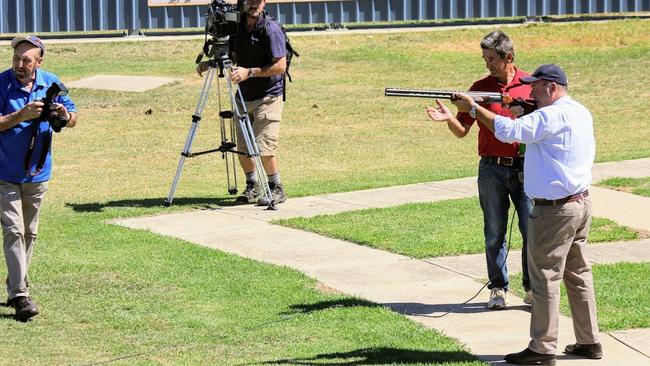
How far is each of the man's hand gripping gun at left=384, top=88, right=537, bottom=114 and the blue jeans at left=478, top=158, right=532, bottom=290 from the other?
63cm

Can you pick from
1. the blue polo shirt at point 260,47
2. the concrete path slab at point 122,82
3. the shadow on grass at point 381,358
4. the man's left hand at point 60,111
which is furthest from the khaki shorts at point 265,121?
the concrete path slab at point 122,82

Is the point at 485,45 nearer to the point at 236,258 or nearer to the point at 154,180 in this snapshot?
the point at 236,258

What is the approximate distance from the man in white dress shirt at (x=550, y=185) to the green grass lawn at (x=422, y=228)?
3.22m

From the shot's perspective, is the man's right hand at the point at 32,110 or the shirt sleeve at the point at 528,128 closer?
the shirt sleeve at the point at 528,128

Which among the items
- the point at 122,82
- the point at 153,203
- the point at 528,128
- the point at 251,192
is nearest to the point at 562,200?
the point at 528,128

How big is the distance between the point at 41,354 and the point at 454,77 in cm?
1785

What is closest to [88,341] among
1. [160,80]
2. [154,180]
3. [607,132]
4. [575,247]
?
[575,247]

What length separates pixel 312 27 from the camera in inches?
1245

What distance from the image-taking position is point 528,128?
7773 millimetres

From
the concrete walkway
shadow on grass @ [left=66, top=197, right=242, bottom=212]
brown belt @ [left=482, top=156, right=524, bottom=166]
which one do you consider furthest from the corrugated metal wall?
brown belt @ [left=482, top=156, right=524, bottom=166]

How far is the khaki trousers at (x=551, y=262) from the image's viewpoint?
7.90 meters

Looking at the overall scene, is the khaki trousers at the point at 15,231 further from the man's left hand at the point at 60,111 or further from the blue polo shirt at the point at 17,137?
the man's left hand at the point at 60,111

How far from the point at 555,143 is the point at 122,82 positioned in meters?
17.9

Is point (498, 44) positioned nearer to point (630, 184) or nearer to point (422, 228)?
point (422, 228)
